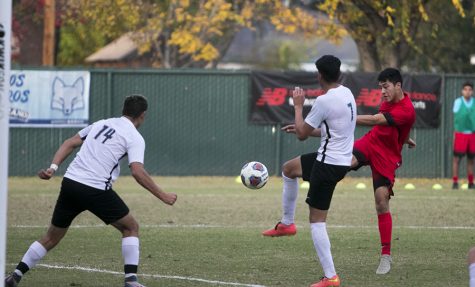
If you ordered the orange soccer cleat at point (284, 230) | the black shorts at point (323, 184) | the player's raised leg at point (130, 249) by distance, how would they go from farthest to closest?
the orange soccer cleat at point (284, 230) → the black shorts at point (323, 184) → the player's raised leg at point (130, 249)

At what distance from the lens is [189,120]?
27.0 metres

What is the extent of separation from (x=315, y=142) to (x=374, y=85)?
2011mm

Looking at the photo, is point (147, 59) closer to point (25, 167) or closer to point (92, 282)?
point (25, 167)

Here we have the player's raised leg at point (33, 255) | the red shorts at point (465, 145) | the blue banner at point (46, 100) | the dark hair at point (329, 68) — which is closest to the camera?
the player's raised leg at point (33, 255)

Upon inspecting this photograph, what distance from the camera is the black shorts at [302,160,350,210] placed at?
9969 millimetres

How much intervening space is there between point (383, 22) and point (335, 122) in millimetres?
20129

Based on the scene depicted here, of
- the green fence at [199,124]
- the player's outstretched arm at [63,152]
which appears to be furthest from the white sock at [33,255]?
the green fence at [199,124]

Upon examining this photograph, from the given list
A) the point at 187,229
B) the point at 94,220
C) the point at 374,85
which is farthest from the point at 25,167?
the point at 187,229

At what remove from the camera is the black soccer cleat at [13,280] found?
9492mm

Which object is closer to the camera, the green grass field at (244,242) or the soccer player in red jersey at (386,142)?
the green grass field at (244,242)

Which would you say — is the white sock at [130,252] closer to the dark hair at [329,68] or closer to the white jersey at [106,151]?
the white jersey at [106,151]

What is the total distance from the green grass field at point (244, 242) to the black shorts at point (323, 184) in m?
0.78

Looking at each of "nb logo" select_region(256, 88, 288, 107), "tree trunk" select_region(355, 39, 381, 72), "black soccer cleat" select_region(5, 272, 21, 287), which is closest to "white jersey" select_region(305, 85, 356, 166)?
"black soccer cleat" select_region(5, 272, 21, 287)

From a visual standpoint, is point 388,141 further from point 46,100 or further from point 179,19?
point 179,19
